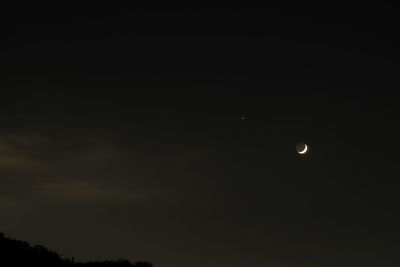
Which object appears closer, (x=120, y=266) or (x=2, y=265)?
(x=2, y=265)

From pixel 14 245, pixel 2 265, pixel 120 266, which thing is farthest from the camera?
pixel 120 266

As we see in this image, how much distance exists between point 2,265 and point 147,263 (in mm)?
18140

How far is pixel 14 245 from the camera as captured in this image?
80.4 m

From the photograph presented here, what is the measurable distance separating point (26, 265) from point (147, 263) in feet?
48.1

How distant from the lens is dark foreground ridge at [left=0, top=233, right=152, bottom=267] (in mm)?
76188

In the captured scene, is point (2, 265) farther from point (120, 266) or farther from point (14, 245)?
point (120, 266)

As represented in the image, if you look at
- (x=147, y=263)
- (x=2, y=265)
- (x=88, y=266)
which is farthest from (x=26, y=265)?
(x=147, y=263)

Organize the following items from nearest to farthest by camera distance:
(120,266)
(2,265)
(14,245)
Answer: (2,265) → (14,245) → (120,266)

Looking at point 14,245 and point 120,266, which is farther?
point 120,266

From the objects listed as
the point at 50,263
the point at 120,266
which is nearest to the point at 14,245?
the point at 50,263

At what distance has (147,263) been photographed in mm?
87500

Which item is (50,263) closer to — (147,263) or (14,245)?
(14,245)

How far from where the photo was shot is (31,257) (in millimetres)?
79750

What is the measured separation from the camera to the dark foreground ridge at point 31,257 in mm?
76188
